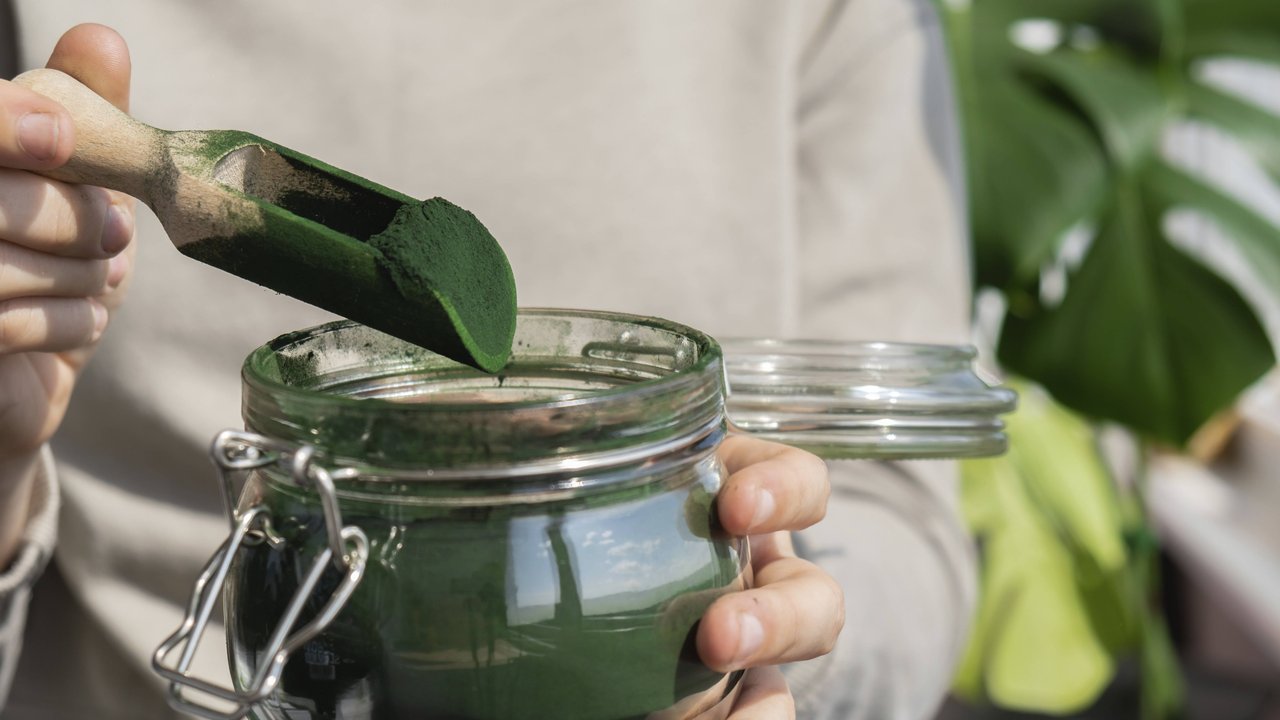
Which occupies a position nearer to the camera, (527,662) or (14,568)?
(527,662)

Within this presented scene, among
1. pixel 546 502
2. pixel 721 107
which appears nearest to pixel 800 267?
pixel 721 107

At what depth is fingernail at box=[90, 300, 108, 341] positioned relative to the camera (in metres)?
0.48

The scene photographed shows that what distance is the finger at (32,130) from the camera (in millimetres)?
352

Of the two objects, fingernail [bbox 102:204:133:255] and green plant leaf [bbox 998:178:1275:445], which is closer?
fingernail [bbox 102:204:133:255]

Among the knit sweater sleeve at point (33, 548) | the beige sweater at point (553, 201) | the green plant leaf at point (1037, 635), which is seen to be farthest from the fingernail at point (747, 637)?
the green plant leaf at point (1037, 635)

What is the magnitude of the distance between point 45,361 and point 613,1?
1.65 ft

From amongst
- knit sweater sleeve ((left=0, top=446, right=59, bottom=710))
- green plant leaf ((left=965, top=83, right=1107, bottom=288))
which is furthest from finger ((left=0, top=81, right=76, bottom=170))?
green plant leaf ((left=965, top=83, right=1107, bottom=288))

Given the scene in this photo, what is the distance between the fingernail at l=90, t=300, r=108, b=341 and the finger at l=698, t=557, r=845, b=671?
1.02 ft

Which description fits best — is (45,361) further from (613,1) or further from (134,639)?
(613,1)

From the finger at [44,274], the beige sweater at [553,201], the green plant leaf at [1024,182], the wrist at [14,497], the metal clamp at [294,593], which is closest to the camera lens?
the metal clamp at [294,593]

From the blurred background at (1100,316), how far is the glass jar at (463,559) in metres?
0.98

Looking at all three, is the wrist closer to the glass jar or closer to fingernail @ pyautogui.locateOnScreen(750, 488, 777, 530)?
the glass jar

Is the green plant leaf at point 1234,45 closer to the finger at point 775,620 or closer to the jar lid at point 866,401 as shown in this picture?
the jar lid at point 866,401

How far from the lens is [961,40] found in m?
1.33
